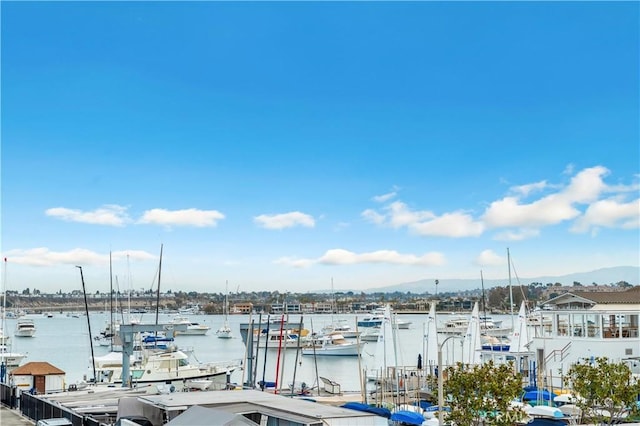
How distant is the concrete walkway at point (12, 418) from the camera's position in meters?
25.9

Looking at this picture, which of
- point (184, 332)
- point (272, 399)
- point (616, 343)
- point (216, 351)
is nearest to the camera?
point (272, 399)

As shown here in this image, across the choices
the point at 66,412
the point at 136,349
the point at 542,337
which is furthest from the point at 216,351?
the point at 66,412

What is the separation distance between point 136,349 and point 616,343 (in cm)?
4473

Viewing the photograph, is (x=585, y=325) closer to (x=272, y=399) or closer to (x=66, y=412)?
(x=272, y=399)

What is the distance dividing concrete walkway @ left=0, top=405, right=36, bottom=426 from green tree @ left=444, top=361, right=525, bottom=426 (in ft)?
48.6

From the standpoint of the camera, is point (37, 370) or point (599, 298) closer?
point (37, 370)

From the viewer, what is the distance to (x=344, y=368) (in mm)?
88000

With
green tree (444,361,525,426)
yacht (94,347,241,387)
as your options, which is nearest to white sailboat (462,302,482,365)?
yacht (94,347,241,387)

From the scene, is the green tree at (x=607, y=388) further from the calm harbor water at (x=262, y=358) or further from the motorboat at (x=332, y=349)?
the motorboat at (x=332, y=349)

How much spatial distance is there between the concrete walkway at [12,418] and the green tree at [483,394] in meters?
14.8

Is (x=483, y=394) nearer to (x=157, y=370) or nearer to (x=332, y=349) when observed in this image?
(x=157, y=370)

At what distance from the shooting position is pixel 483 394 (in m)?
22.0

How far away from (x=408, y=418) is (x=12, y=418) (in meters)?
15.5

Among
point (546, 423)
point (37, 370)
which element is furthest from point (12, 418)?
point (546, 423)
